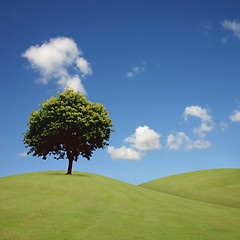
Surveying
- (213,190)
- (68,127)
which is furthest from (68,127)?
(213,190)

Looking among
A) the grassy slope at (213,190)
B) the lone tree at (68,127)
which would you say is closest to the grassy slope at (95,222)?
the grassy slope at (213,190)

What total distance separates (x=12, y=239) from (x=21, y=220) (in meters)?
3.95

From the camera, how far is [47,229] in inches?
537

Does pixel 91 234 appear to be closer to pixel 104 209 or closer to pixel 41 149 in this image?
pixel 104 209

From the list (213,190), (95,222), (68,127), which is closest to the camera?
(95,222)

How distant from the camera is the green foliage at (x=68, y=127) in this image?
1839 inches

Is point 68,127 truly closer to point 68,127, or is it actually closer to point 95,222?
point 68,127

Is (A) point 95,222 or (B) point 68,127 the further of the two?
(B) point 68,127

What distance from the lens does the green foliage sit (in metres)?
46.7

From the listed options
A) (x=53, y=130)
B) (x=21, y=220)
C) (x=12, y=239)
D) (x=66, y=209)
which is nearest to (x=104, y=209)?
(x=66, y=209)

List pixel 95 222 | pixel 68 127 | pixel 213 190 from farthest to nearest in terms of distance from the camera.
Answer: pixel 68 127 < pixel 213 190 < pixel 95 222

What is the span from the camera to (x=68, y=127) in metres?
47.0

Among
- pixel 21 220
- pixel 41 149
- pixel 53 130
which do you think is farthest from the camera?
pixel 41 149

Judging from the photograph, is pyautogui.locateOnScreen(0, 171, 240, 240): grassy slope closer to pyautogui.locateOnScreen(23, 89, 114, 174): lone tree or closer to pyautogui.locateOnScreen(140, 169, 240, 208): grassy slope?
pyautogui.locateOnScreen(140, 169, 240, 208): grassy slope
